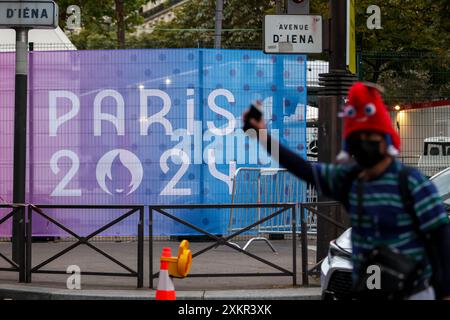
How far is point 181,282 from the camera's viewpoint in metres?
11.2

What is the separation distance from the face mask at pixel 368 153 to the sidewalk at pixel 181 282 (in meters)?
5.63

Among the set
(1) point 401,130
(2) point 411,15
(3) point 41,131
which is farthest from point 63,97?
(2) point 411,15

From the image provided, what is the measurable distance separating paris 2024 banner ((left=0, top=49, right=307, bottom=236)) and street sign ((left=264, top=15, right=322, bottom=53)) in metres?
3.57

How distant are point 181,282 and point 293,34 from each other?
329 centimetres

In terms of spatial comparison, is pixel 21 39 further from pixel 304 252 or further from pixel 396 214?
pixel 396 214

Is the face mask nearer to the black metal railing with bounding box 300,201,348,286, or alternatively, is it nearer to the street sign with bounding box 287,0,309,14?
the black metal railing with bounding box 300,201,348,286

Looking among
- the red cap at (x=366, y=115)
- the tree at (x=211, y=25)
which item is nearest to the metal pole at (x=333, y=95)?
the red cap at (x=366, y=115)

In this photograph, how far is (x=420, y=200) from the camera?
15.2 ft

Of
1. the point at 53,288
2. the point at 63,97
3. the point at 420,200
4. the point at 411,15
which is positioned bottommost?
the point at 53,288

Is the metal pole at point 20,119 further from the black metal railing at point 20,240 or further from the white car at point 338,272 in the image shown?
the white car at point 338,272

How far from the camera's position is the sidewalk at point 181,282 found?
33.9 ft

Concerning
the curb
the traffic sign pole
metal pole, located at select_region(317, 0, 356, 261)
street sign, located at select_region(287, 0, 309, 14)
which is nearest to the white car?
the curb
